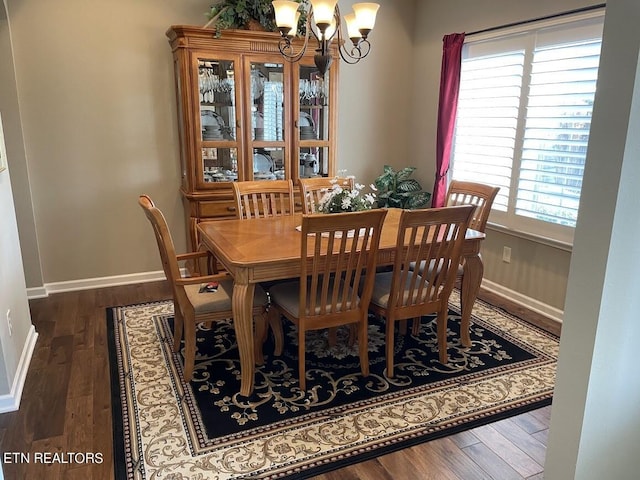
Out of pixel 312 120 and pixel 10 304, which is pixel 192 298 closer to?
pixel 10 304

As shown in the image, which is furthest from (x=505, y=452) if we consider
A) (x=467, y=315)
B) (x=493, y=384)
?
(x=467, y=315)

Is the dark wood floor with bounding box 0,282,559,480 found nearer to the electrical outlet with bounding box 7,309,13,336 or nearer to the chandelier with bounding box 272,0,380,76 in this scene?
the electrical outlet with bounding box 7,309,13,336

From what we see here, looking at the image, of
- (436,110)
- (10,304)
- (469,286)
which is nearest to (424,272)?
(469,286)

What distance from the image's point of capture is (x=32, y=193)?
396 centimetres

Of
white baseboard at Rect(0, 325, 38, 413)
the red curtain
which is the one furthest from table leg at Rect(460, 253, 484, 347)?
white baseboard at Rect(0, 325, 38, 413)

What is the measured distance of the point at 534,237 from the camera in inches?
148

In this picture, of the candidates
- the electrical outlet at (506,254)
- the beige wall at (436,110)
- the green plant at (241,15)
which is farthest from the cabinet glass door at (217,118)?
the electrical outlet at (506,254)

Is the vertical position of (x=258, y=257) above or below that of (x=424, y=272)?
above

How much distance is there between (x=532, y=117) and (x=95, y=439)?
11.8 ft

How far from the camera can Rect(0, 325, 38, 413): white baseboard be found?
244 centimetres

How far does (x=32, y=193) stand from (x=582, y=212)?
4.07 m

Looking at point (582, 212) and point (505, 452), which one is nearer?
point (582, 212)

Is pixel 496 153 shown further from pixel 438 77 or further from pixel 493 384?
pixel 493 384

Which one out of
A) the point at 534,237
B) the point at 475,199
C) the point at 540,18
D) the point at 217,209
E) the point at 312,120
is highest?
the point at 540,18
